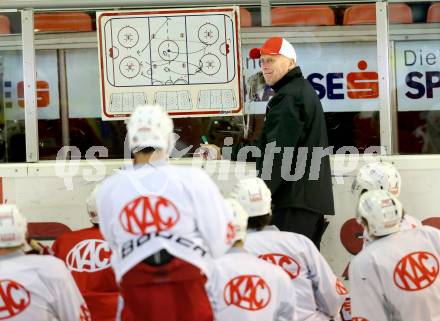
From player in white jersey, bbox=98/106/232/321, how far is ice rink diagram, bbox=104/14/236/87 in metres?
2.46

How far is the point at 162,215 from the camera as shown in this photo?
3525 millimetres

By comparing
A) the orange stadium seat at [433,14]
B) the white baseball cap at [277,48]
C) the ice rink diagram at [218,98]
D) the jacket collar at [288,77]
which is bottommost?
the ice rink diagram at [218,98]

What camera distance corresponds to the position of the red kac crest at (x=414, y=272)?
4605mm

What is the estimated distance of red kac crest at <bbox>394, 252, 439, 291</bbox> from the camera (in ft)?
15.1

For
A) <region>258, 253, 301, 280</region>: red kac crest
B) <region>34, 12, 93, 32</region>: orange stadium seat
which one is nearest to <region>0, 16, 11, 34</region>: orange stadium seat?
<region>34, 12, 93, 32</region>: orange stadium seat

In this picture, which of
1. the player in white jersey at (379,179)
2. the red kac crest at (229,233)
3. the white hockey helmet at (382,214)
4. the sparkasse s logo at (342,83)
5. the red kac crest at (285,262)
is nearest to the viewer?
the red kac crest at (229,233)

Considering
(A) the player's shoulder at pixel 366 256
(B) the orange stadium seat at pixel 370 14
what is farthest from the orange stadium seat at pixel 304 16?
(A) the player's shoulder at pixel 366 256

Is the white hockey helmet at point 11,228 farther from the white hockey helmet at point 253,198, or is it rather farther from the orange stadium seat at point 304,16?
the orange stadium seat at point 304,16

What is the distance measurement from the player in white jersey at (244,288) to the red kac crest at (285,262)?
32 cm

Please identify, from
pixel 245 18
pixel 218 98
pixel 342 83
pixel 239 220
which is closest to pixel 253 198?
pixel 239 220

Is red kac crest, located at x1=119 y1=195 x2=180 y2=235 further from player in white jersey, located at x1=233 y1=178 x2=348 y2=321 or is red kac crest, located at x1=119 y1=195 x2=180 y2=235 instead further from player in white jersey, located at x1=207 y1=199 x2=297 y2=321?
player in white jersey, located at x1=233 y1=178 x2=348 y2=321

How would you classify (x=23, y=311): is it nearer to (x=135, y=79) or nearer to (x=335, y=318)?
(x=335, y=318)

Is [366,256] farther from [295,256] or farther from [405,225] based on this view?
[405,225]

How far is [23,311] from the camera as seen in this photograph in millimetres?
4129
